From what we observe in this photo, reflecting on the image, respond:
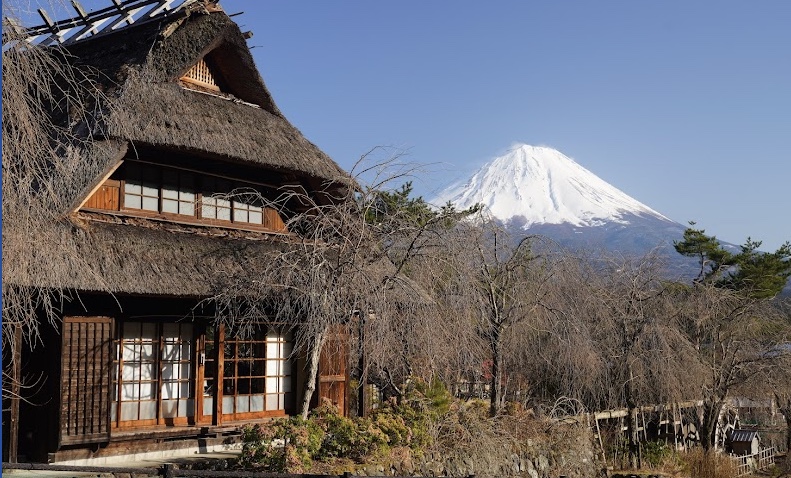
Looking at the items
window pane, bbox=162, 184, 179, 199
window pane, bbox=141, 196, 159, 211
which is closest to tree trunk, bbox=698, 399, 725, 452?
window pane, bbox=162, 184, 179, 199

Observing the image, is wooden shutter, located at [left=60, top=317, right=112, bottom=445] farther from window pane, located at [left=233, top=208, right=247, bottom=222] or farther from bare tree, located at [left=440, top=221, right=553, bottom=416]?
bare tree, located at [left=440, top=221, right=553, bottom=416]

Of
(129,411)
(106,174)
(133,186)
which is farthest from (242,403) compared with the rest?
(106,174)


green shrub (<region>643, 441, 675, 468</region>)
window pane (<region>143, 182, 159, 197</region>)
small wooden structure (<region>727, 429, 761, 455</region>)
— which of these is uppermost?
window pane (<region>143, 182, 159, 197</region>)

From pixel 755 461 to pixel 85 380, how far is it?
68.1 feet

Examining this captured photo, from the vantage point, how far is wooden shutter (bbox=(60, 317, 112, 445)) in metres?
10.5

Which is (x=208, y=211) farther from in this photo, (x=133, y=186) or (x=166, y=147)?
(x=166, y=147)

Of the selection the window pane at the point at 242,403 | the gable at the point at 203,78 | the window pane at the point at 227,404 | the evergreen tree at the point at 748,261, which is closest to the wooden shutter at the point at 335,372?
the window pane at the point at 242,403

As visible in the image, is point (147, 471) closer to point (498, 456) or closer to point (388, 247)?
point (388, 247)

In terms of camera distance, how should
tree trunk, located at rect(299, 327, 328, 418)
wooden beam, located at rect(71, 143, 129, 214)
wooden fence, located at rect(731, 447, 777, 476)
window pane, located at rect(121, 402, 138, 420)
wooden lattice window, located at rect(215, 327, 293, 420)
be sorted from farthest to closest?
wooden fence, located at rect(731, 447, 777, 476) → wooden lattice window, located at rect(215, 327, 293, 420) → window pane, located at rect(121, 402, 138, 420) → tree trunk, located at rect(299, 327, 328, 418) → wooden beam, located at rect(71, 143, 129, 214)

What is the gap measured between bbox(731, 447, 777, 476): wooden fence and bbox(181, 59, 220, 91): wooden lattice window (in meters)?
15.7

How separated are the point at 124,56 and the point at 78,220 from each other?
11.7 ft

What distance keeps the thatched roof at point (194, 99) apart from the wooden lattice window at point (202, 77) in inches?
8.4

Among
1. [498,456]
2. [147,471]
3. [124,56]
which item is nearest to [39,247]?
[147,471]

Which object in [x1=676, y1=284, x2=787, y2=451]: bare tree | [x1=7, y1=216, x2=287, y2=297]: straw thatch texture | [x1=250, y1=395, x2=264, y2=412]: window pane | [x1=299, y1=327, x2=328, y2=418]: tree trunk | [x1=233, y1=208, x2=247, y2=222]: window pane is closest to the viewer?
[x1=7, y1=216, x2=287, y2=297]: straw thatch texture
